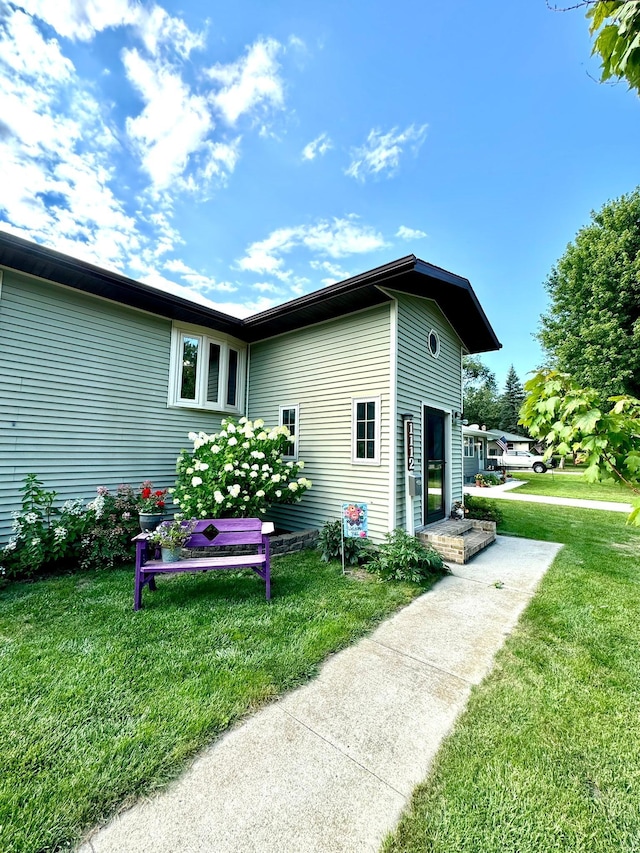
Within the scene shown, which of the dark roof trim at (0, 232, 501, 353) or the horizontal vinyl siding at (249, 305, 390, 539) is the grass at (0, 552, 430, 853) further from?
the dark roof trim at (0, 232, 501, 353)

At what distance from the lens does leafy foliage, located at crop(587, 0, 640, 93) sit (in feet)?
3.96

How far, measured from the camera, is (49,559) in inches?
171

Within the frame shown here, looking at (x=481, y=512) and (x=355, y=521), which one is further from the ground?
(x=355, y=521)

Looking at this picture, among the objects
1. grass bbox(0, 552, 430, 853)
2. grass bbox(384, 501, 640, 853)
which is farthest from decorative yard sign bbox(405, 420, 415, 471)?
grass bbox(384, 501, 640, 853)

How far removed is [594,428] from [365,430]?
4156mm

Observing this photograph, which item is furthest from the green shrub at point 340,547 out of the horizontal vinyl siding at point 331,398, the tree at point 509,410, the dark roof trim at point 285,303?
the tree at point 509,410

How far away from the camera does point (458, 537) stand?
539cm

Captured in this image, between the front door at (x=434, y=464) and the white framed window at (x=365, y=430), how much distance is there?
51.3 inches

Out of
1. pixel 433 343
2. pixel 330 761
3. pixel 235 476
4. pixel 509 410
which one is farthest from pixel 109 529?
pixel 509 410

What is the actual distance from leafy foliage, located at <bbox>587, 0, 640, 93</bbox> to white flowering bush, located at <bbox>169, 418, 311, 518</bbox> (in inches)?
195

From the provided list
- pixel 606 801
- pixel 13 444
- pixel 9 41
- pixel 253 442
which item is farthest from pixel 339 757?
pixel 9 41

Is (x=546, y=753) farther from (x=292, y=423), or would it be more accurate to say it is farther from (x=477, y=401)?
(x=477, y=401)

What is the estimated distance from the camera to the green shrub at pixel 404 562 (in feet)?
14.8

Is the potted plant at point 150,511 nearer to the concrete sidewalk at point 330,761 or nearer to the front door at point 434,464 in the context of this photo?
the concrete sidewalk at point 330,761
